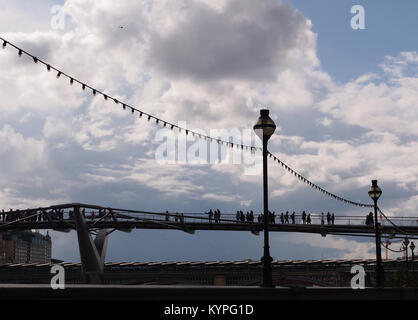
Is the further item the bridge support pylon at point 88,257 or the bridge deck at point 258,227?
the bridge deck at point 258,227

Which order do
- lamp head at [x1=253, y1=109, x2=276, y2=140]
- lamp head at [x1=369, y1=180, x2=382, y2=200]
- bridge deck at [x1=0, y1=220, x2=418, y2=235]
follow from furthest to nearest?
1. bridge deck at [x1=0, y1=220, x2=418, y2=235]
2. lamp head at [x1=369, y1=180, x2=382, y2=200]
3. lamp head at [x1=253, y1=109, x2=276, y2=140]

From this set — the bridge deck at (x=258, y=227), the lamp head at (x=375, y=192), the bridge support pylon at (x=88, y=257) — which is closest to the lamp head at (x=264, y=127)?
the lamp head at (x=375, y=192)

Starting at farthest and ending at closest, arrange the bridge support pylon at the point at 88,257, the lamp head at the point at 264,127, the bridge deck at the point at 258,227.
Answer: the bridge deck at the point at 258,227 → the bridge support pylon at the point at 88,257 → the lamp head at the point at 264,127

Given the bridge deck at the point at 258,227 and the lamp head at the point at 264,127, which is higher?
the lamp head at the point at 264,127

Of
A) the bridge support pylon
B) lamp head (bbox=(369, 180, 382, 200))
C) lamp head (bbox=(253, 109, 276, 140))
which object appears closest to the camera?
lamp head (bbox=(253, 109, 276, 140))

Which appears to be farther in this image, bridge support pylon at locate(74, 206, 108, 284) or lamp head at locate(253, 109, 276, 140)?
bridge support pylon at locate(74, 206, 108, 284)

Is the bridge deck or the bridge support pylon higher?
the bridge deck

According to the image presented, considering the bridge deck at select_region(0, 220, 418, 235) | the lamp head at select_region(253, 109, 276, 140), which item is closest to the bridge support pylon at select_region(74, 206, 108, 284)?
the bridge deck at select_region(0, 220, 418, 235)

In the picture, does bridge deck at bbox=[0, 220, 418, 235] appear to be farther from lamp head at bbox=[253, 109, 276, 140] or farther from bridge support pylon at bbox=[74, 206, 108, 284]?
lamp head at bbox=[253, 109, 276, 140]

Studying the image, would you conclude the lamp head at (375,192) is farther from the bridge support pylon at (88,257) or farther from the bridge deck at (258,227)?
the bridge deck at (258,227)

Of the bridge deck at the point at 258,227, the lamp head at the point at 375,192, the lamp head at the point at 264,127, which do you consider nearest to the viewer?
the lamp head at the point at 264,127
